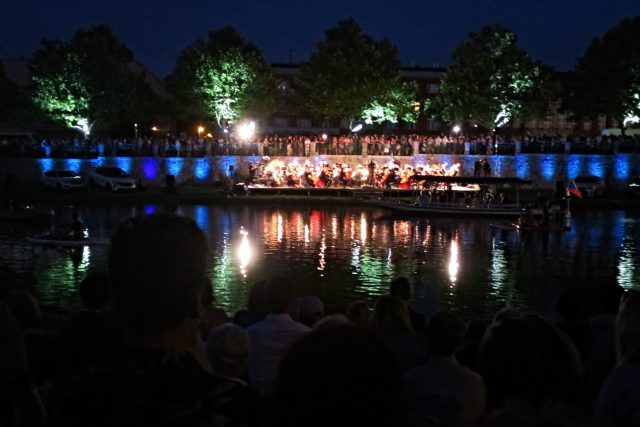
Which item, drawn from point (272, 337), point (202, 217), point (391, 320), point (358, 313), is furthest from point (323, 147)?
point (272, 337)

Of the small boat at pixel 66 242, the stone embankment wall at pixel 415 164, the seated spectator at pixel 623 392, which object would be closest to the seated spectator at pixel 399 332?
the seated spectator at pixel 623 392

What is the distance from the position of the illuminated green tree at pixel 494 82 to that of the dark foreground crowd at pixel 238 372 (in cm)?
6649

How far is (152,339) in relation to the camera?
114 inches

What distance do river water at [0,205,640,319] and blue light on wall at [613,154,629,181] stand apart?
1862 centimetres

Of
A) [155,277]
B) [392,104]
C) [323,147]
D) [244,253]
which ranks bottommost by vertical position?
[244,253]

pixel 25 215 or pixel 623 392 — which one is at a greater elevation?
pixel 623 392

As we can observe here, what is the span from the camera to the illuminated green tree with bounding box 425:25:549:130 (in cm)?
6894

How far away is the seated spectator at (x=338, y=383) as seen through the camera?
246 cm

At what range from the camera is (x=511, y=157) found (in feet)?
191

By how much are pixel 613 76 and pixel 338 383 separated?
2669 inches

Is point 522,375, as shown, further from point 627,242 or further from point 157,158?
point 157,158

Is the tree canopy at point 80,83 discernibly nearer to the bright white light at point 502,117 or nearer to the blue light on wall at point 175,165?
the blue light on wall at point 175,165

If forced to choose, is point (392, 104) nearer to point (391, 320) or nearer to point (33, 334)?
point (391, 320)

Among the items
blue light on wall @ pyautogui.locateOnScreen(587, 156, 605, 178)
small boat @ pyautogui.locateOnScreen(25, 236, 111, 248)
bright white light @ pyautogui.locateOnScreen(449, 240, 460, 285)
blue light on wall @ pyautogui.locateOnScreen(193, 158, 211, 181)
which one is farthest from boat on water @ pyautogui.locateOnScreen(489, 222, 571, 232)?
blue light on wall @ pyautogui.locateOnScreen(193, 158, 211, 181)
